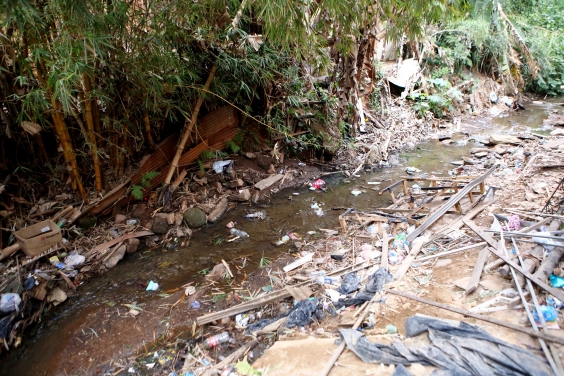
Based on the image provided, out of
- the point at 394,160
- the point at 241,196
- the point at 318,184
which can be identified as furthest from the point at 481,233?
the point at 394,160

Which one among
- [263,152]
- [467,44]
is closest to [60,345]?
[263,152]

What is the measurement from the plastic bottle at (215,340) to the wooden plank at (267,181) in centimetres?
291

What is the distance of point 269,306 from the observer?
288cm

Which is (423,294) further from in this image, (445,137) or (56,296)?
(445,137)

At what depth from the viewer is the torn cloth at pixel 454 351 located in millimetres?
1675

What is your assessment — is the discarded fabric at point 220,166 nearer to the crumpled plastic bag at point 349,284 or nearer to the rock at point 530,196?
the crumpled plastic bag at point 349,284

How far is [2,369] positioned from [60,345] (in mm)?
401

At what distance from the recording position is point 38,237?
3479mm

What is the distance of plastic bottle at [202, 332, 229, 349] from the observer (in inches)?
102

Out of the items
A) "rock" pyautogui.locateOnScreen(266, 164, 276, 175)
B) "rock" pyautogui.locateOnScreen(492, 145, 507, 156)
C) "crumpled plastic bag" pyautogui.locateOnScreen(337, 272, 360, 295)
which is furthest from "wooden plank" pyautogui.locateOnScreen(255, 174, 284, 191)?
"rock" pyautogui.locateOnScreen(492, 145, 507, 156)

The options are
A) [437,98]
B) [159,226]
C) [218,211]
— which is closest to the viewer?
[159,226]

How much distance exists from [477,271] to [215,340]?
2100 mm

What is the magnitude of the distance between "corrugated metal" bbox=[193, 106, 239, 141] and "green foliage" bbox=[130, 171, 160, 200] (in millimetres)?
894

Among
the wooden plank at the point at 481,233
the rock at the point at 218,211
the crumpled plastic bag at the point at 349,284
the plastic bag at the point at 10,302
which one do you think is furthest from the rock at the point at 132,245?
the wooden plank at the point at 481,233
